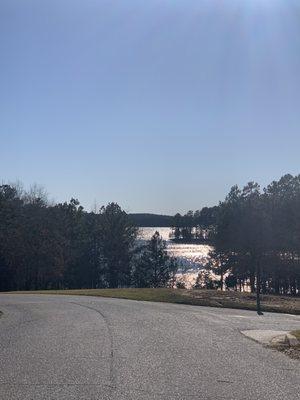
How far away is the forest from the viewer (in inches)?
2675

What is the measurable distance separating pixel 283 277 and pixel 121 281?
21989 mm

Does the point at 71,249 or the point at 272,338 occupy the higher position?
the point at 71,249

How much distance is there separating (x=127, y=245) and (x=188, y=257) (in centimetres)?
3552

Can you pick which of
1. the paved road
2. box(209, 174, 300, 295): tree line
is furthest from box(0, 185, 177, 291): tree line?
the paved road

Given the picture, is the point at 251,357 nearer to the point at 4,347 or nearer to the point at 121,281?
the point at 4,347

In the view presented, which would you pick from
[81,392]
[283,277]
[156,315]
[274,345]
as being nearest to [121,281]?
[283,277]

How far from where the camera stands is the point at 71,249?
76188 millimetres

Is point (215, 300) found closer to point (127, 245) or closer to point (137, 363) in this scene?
point (137, 363)

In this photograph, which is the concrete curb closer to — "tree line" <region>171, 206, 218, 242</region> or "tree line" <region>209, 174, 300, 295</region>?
"tree line" <region>209, 174, 300, 295</region>

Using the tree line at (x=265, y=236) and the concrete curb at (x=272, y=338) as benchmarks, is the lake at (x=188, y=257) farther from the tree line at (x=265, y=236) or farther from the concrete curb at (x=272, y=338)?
the concrete curb at (x=272, y=338)

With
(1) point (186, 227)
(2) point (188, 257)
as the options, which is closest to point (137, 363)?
(2) point (188, 257)

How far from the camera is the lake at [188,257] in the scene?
89.6 m

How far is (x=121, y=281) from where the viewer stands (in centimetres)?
8275

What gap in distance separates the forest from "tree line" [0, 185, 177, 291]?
111 millimetres
